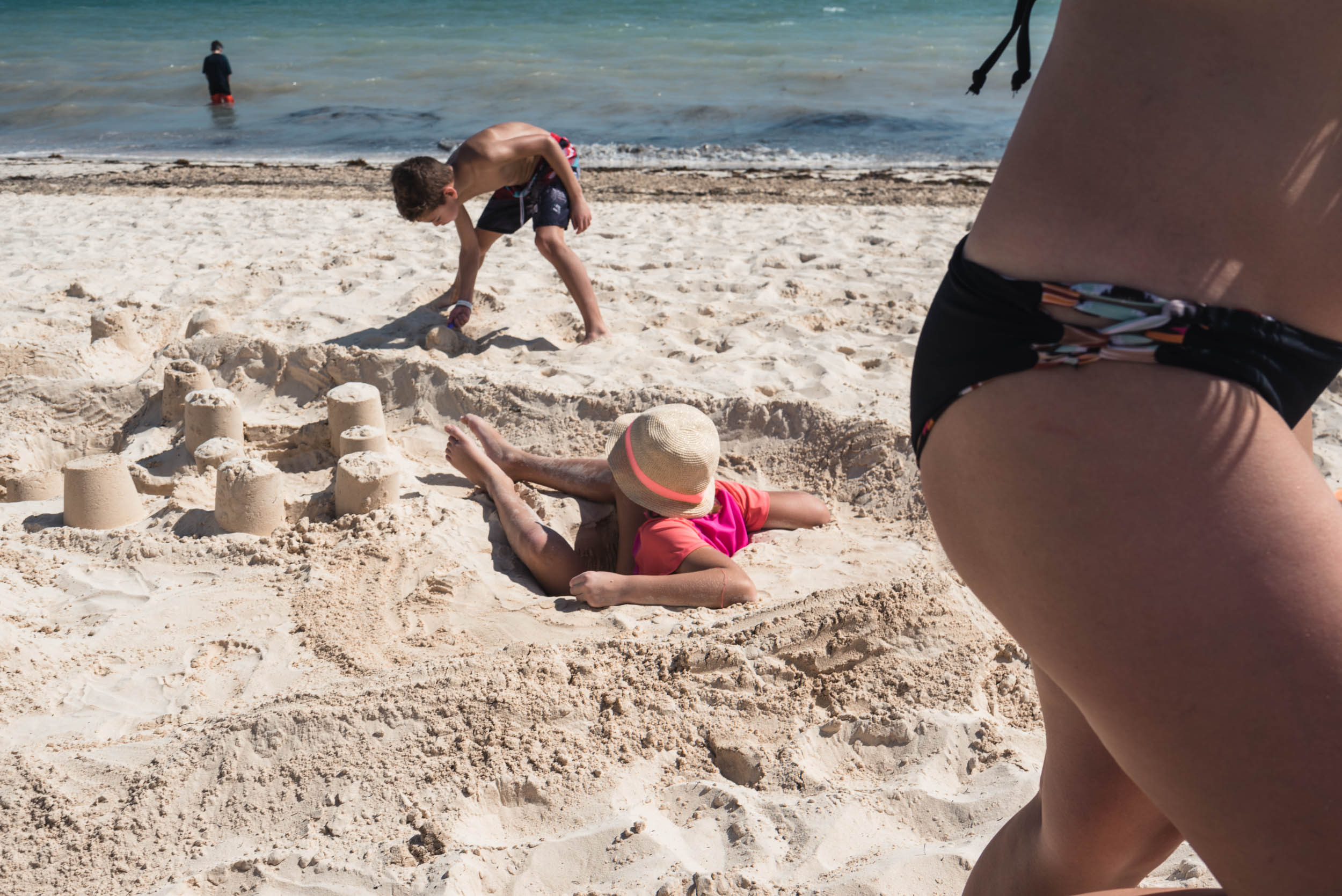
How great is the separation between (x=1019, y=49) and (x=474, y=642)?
6.71 ft

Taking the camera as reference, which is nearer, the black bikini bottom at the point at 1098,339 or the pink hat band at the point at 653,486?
the black bikini bottom at the point at 1098,339

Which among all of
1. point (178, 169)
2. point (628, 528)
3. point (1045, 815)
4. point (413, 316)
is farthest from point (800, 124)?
point (1045, 815)

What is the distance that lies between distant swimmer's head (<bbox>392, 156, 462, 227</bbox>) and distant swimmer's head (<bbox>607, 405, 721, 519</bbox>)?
86.3 inches

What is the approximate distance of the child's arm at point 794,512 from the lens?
342cm

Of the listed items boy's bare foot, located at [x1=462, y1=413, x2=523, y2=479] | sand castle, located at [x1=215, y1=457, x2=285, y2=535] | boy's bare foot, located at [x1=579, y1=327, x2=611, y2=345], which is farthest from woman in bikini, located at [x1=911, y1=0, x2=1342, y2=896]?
boy's bare foot, located at [x1=579, y1=327, x2=611, y2=345]

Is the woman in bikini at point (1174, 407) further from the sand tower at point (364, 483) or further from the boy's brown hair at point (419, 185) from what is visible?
the boy's brown hair at point (419, 185)

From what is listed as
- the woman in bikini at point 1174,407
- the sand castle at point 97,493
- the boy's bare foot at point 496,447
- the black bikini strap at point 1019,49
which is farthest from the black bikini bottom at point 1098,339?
the sand castle at point 97,493

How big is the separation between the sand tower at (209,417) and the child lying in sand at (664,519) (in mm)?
1029

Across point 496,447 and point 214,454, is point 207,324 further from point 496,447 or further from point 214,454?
point 496,447

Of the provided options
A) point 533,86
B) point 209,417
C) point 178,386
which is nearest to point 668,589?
point 209,417

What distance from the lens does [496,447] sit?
3727mm

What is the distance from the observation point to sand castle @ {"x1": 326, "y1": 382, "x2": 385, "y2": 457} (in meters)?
3.78

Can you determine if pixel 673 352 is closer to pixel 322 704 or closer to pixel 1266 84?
pixel 322 704

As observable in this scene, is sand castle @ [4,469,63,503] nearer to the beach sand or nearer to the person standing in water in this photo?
the beach sand
